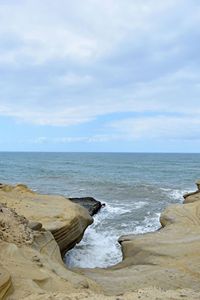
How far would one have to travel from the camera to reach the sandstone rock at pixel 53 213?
9109 mm

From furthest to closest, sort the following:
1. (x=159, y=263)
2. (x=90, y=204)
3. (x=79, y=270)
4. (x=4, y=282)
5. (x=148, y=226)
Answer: (x=90, y=204) < (x=148, y=226) < (x=79, y=270) < (x=159, y=263) < (x=4, y=282)

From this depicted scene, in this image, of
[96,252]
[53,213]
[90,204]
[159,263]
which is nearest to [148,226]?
[96,252]

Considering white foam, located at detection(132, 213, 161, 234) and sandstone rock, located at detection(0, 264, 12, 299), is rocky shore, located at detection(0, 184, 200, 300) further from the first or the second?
white foam, located at detection(132, 213, 161, 234)

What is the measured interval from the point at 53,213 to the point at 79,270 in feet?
→ 8.33

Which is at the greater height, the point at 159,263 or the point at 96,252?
the point at 159,263

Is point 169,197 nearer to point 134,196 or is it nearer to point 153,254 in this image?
point 134,196

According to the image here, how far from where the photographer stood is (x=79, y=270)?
775 centimetres

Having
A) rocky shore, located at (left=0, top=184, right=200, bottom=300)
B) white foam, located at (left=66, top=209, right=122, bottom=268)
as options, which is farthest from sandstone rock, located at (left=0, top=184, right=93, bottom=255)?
white foam, located at (left=66, top=209, right=122, bottom=268)

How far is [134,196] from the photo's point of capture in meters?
21.3

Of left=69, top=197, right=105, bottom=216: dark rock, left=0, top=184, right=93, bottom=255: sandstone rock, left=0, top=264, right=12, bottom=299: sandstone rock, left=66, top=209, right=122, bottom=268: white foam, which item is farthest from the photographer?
left=69, top=197, right=105, bottom=216: dark rock

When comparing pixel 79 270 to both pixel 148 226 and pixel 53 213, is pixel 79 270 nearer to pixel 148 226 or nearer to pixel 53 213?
pixel 53 213

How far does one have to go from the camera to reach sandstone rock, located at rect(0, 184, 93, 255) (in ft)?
29.9

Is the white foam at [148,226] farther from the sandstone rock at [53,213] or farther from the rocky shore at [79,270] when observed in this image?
the sandstone rock at [53,213]

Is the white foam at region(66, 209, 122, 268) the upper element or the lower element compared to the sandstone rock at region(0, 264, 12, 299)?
lower
